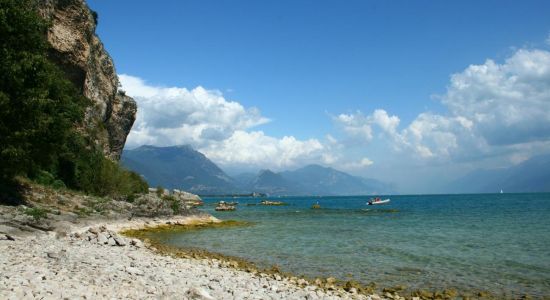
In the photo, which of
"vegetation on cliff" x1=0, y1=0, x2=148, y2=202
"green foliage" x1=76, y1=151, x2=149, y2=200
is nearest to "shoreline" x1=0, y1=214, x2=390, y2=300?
"vegetation on cliff" x1=0, y1=0, x2=148, y2=202

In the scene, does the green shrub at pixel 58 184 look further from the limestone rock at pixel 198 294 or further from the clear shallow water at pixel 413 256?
the limestone rock at pixel 198 294

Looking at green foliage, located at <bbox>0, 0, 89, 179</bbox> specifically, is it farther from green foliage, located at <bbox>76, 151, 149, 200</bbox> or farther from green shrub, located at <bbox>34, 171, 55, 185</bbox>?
green foliage, located at <bbox>76, 151, 149, 200</bbox>

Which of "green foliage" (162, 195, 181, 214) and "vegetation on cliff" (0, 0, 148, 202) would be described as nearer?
"vegetation on cliff" (0, 0, 148, 202)

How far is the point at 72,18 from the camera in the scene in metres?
61.0

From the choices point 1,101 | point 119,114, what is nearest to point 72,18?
point 119,114

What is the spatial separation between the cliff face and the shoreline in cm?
3609

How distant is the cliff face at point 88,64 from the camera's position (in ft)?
192

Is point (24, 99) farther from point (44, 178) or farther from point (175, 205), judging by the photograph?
point (175, 205)

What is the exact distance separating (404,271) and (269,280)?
928cm

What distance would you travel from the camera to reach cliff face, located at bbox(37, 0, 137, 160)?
2303 inches

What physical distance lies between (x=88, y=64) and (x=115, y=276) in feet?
193

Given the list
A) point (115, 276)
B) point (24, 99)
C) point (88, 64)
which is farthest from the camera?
point (88, 64)

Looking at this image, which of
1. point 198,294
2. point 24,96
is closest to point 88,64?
point 24,96

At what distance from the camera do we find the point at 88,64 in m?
64.7
